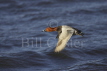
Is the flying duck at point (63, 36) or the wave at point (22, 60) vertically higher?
the flying duck at point (63, 36)

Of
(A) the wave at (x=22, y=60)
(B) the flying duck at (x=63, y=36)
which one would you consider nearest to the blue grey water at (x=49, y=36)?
(A) the wave at (x=22, y=60)

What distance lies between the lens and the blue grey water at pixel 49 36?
914cm

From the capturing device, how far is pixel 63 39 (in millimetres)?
7426

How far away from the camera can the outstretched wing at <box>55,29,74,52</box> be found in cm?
723

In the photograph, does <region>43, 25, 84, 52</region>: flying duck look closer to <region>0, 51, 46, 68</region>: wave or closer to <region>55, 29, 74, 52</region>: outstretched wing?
<region>55, 29, 74, 52</region>: outstretched wing

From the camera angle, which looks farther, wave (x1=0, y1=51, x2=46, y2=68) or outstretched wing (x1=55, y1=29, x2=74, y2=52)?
wave (x1=0, y1=51, x2=46, y2=68)

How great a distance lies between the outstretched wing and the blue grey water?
1.32 meters

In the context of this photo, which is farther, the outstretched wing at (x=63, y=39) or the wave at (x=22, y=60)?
the wave at (x=22, y=60)

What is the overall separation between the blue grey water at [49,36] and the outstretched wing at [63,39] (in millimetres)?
1323

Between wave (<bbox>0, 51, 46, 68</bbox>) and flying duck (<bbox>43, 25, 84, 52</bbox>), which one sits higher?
flying duck (<bbox>43, 25, 84, 52</bbox>)

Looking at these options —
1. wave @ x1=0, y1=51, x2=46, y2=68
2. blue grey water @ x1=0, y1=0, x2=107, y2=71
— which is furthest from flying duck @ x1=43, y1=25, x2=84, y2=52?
wave @ x1=0, y1=51, x2=46, y2=68

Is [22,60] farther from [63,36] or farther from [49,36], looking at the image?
[63,36]

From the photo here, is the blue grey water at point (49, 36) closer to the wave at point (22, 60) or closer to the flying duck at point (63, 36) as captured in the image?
the wave at point (22, 60)

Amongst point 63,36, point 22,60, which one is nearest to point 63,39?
point 63,36
